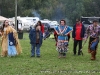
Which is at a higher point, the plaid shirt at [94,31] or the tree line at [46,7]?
the tree line at [46,7]

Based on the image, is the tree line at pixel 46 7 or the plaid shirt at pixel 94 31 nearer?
the plaid shirt at pixel 94 31

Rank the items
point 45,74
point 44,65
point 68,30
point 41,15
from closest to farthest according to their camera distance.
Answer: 1. point 45,74
2. point 44,65
3. point 68,30
4. point 41,15

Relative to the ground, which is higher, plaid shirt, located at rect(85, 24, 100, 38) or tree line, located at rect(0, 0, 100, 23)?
tree line, located at rect(0, 0, 100, 23)

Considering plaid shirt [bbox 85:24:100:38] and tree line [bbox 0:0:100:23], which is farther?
tree line [bbox 0:0:100:23]

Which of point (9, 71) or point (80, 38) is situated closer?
point (9, 71)

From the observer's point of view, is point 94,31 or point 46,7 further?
point 46,7

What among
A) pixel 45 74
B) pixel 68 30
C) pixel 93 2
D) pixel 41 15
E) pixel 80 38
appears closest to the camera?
pixel 45 74

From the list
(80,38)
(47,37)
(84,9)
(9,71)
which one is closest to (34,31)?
(80,38)

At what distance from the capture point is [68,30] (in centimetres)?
1338

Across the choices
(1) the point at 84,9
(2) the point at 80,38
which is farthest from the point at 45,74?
(1) the point at 84,9

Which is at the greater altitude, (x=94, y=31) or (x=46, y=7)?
(x=46, y=7)

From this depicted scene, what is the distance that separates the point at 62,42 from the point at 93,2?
2207 inches

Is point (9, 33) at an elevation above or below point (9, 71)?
above

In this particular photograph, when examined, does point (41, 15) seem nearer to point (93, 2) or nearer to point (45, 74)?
point (93, 2)
